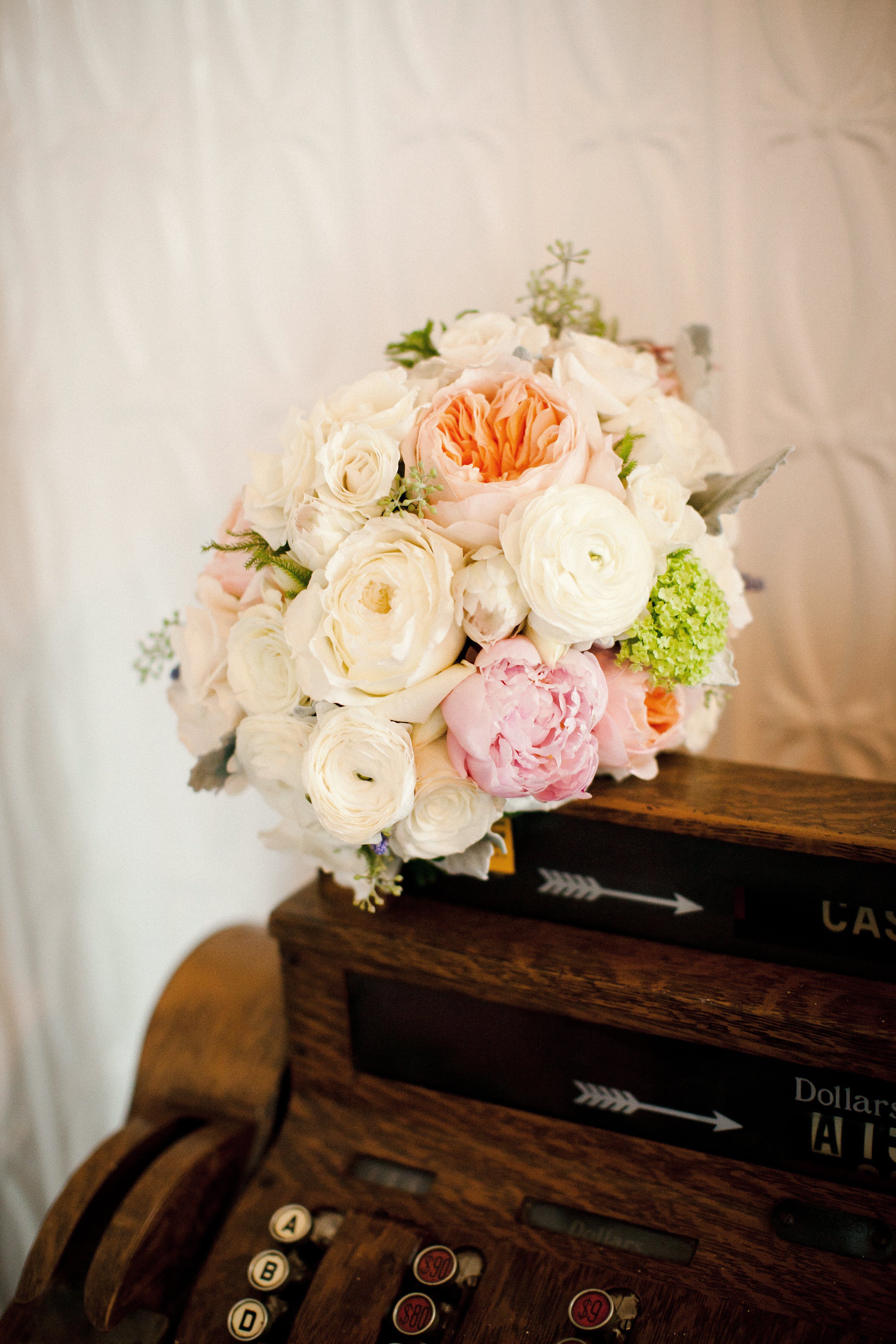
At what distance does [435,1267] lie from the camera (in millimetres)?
765

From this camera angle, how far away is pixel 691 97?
98 centimetres

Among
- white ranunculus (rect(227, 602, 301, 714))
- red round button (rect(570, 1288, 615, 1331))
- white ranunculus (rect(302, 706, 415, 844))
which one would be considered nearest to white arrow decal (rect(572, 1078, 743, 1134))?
red round button (rect(570, 1288, 615, 1331))

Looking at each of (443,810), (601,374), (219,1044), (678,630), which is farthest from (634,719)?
(219,1044)

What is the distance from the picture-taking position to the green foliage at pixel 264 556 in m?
0.74

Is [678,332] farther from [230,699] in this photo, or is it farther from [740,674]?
[230,699]

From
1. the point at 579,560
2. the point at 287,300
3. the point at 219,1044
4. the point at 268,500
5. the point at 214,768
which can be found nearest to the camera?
the point at 579,560

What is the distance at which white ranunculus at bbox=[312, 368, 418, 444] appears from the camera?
0.70 meters

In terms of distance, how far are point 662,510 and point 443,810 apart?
32cm

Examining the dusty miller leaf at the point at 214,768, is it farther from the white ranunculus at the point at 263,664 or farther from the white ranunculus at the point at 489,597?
the white ranunculus at the point at 489,597

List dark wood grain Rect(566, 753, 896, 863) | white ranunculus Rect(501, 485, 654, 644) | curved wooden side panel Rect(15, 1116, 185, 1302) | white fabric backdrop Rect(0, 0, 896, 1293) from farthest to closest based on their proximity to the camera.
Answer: white fabric backdrop Rect(0, 0, 896, 1293), curved wooden side panel Rect(15, 1116, 185, 1302), dark wood grain Rect(566, 753, 896, 863), white ranunculus Rect(501, 485, 654, 644)

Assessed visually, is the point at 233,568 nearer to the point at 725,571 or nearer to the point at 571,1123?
the point at 725,571

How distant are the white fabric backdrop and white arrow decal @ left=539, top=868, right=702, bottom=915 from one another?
409mm

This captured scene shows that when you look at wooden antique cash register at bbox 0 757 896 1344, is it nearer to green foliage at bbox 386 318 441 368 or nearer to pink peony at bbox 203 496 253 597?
pink peony at bbox 203 496 253 597

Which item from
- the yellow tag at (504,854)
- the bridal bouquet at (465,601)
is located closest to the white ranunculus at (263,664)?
the bridal bouquet at (465,601)
